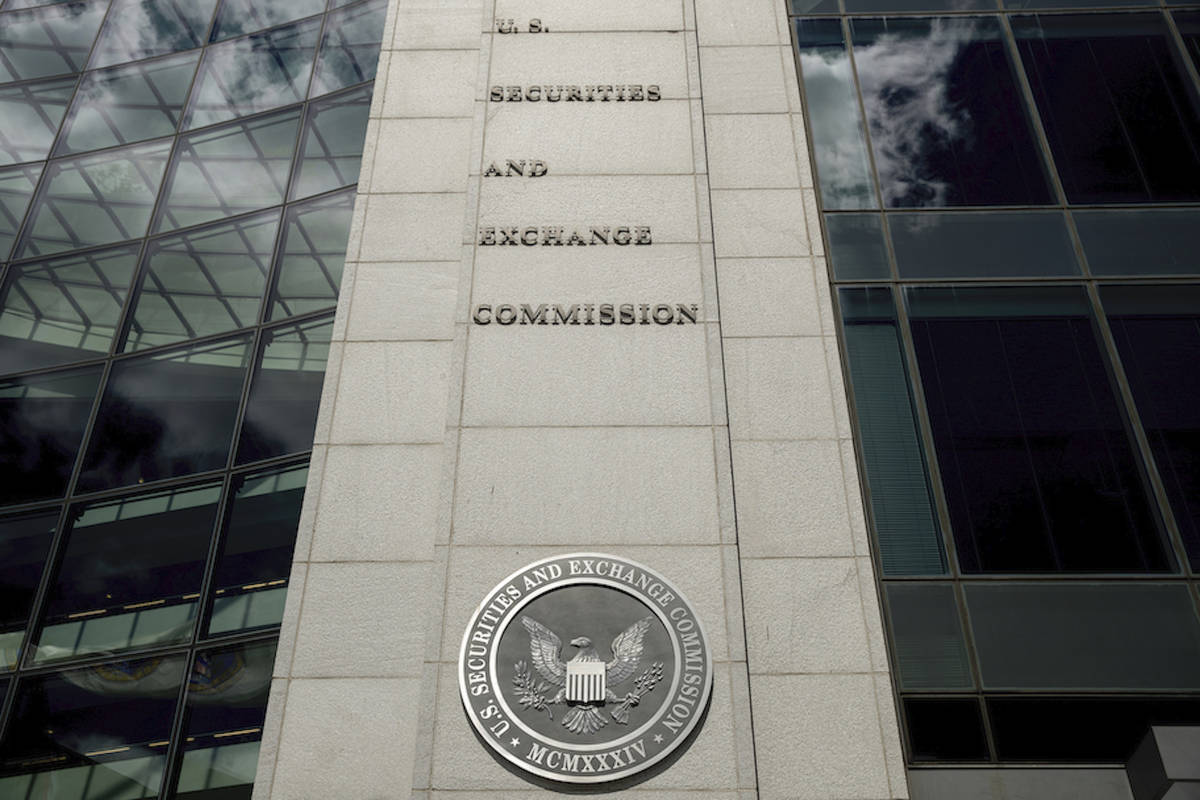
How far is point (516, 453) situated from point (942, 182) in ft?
25.6

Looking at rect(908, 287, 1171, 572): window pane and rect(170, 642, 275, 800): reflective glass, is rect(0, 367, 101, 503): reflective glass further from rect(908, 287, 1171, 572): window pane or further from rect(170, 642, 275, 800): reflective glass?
rect(908, 287, 1171, 572): window pane

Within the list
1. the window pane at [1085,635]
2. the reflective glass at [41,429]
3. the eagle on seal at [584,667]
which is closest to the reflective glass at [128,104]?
the reflective glass at [41,429]

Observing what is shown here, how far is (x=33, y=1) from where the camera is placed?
20.7m

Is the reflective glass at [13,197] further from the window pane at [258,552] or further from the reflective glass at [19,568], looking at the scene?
the window pane at [258,552]

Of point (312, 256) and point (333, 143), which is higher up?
point (333, 143)

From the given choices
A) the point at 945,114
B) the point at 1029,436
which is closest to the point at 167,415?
the point at 1029,436

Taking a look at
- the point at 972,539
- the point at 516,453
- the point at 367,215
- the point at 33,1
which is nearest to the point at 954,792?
the point at 972,539

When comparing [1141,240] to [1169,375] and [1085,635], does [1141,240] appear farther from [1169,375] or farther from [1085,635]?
[1085,635]

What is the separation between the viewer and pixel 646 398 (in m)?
12.8

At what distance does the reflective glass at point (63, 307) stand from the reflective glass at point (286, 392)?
293cm

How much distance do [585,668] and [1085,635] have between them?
5.77 metres

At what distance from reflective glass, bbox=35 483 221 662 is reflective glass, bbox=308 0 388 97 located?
8.32m

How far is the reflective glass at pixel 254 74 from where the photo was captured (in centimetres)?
1833

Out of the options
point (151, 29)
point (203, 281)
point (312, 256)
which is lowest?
point (203, 281)
